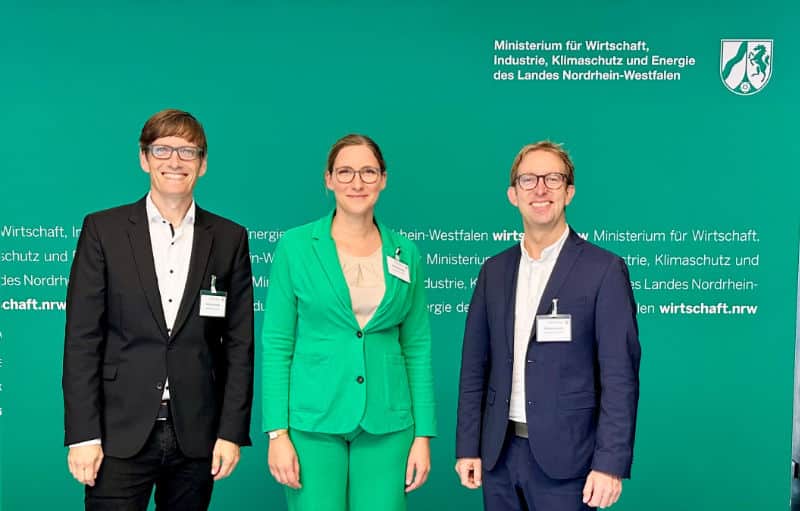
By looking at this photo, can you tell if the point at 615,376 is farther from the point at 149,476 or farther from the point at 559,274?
the point at 149,476

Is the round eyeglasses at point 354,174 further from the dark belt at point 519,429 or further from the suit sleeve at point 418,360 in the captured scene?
the dark belt at point 519,429

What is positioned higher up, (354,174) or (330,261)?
(354,174)

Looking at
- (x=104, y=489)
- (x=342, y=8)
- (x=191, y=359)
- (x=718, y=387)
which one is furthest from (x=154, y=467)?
(x=718, y=387)

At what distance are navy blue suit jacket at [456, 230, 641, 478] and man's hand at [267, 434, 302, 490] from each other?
23.3 inches

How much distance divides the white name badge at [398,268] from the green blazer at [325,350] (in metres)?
0.02

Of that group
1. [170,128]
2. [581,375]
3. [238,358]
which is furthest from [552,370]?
[170,128]

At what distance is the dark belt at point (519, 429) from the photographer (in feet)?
6.95

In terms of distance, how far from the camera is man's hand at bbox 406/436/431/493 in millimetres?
2250

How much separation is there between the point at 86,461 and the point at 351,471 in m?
0.79

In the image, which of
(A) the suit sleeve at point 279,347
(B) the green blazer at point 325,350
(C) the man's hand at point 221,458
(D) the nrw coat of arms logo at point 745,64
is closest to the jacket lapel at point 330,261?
(B) the green blazer at point 325,350

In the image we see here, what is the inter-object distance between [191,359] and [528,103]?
7.07ft

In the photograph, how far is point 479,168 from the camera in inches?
139

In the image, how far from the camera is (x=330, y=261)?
2.16 meters

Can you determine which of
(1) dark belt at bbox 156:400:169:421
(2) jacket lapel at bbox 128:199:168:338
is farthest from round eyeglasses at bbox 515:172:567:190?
(1) dark belt at bbox 156:400:169:421
